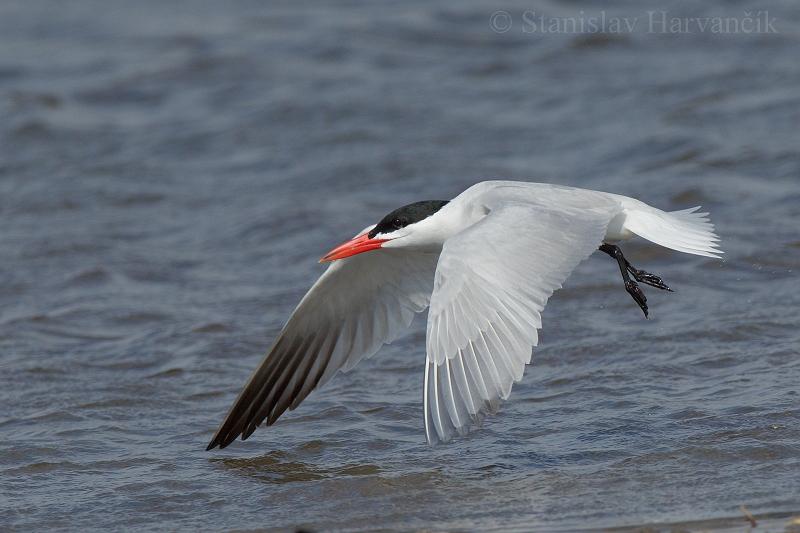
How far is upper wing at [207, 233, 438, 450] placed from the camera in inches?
236

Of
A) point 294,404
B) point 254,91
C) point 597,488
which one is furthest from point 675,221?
point 254,91

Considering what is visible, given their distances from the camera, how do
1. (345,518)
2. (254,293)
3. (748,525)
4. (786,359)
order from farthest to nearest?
(254,293), (786,359), (345,518), (748,525)

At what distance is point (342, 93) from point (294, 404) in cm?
733

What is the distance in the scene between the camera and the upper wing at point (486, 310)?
4.64 metres

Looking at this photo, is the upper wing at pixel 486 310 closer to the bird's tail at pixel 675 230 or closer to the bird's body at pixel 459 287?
the bird's body at pixel 459 287

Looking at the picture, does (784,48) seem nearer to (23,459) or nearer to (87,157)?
(87,157)

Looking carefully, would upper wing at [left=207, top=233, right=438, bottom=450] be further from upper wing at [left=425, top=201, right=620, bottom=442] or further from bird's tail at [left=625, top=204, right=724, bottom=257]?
upper wing at [left=425, top=201, right=620, bottom=442]

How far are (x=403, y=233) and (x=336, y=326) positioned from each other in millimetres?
649

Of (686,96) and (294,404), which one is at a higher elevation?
(686,96)

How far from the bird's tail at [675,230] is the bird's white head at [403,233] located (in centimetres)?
86

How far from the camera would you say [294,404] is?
237 inches

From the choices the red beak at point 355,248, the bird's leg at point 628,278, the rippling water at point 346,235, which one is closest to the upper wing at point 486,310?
the rippling water at point 346,235

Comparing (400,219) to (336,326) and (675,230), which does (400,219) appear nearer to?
(336,326)

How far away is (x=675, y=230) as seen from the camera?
5789 millimetres
